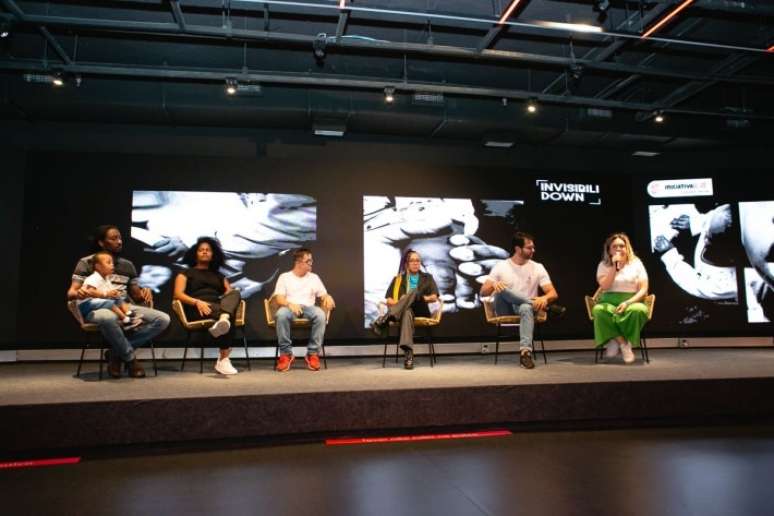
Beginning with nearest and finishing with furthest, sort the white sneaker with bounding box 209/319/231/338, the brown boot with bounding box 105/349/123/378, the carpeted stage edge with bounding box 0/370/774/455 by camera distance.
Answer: the carpeted stage edge with bounding box 0/370/774/455
the brown boot with bounding box 105/349/123/378
the white sneaker with bounding box 209/319/231/338

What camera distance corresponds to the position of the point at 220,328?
4211 mm

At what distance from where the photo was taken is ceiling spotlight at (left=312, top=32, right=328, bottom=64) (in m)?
5.13

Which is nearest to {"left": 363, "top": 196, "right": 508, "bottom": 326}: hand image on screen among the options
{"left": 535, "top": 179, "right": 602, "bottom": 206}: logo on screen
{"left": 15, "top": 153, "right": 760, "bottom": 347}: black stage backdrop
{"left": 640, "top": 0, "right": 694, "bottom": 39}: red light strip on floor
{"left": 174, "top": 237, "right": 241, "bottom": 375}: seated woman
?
{"left": 15, "top": 153, "right": 760, "bottom": 347}: black stage backdrop

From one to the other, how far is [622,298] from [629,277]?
0.63 ft

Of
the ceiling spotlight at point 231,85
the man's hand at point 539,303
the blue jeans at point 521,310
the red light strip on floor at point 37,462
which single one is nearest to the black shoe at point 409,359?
the blue jeans at point 521,310

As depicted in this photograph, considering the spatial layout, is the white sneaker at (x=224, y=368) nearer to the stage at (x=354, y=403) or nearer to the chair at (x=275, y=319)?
the stage at (x=354, y=403)

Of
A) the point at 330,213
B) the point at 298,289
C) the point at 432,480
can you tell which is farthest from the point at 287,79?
the point at 432,480

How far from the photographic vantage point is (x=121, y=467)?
2729mm

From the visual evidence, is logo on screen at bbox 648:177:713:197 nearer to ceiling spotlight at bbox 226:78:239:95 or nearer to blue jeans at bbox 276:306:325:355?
blue jeans at bbox 276:306:325:355

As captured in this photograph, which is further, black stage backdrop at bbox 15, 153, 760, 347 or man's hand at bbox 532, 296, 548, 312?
black stage backdrop at bbox 15, 153, 760, 347

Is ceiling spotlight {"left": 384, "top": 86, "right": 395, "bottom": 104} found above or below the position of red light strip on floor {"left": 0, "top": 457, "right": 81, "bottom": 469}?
above

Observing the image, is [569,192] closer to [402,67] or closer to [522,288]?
[402,67]

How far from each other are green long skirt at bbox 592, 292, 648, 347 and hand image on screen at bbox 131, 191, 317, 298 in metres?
3.47

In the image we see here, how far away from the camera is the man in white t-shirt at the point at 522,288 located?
15.6ft
